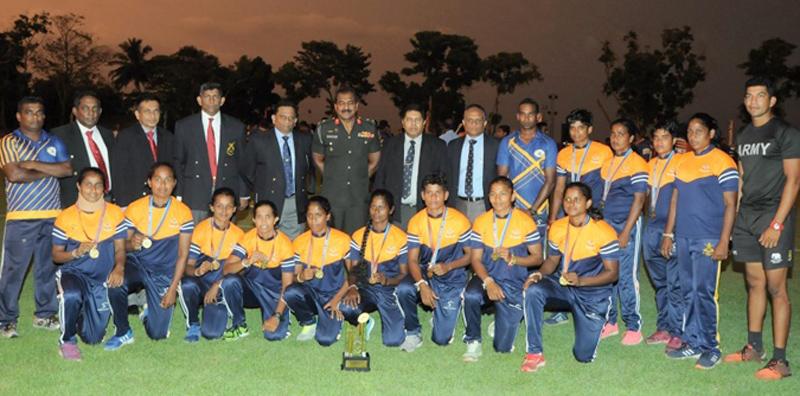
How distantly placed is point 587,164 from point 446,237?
152 centimetres

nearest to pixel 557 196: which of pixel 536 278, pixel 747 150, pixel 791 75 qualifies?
pixel 536 278

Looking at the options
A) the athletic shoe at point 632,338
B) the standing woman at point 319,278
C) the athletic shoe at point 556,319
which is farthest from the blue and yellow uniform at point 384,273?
the athletic shoe at point 632,338

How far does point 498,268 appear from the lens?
6.31 meters

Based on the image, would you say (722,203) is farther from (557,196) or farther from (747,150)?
(557,196)

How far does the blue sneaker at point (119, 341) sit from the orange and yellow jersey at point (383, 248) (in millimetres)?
1970

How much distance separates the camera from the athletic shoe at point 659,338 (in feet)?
21.1

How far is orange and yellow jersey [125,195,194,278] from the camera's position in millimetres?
6527

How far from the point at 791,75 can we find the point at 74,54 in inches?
1785

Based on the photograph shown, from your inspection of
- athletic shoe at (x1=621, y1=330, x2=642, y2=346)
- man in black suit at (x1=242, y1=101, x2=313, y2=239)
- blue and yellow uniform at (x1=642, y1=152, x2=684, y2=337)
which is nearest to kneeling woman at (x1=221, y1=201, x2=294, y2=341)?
man in black suit at (x1=242, y1=101, x2=313, y2=239)

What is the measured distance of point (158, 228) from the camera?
6.55 metres

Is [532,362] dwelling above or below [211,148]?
below

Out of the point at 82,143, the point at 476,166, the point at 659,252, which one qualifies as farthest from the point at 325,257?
the point at 659,252

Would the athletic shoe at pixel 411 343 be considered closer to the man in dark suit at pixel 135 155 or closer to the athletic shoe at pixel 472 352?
the athletic shoe at pixel 472 352

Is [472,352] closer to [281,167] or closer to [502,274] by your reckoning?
[502,274]
